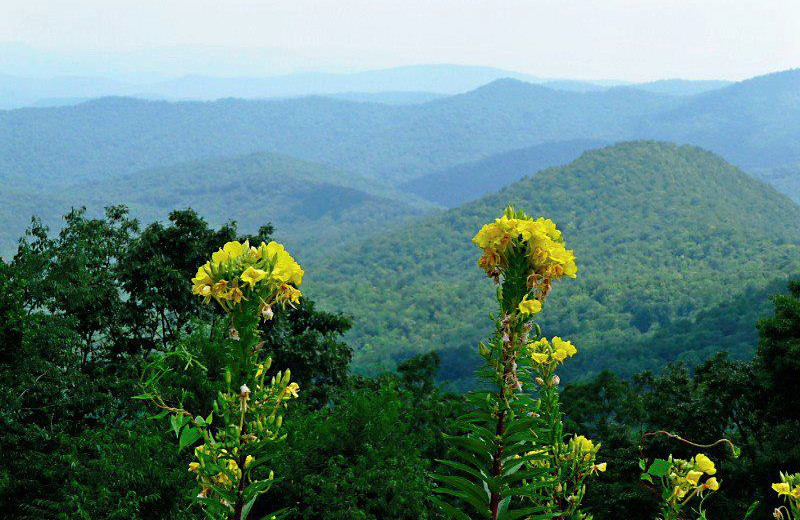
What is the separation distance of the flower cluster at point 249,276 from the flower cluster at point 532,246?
0.68m

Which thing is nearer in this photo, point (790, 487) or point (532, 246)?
point (532, 246)

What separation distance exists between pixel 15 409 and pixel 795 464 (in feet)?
45.6

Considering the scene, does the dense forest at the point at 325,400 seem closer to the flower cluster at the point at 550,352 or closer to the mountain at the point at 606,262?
the flower cluster at the point at 550,352

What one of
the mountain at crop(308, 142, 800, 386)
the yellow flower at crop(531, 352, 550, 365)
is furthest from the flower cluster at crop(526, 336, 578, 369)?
the mountain at crop(308, 142, 800, 386)

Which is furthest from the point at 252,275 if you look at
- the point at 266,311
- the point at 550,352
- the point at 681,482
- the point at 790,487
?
the point at 790,487

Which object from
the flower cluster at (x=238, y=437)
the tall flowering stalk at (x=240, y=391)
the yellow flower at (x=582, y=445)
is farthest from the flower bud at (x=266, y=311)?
the yellow flower at (x=582, y=445)

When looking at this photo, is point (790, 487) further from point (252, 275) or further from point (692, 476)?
point (252, 275)

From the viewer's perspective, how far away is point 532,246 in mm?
2439

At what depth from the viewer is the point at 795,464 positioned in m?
13.1

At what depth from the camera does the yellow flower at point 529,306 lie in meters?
2.37

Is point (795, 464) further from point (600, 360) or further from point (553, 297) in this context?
point (553, 297)

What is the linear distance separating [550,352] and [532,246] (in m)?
0.60

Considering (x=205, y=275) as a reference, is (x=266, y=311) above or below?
below

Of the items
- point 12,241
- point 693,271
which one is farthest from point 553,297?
point 12,241
